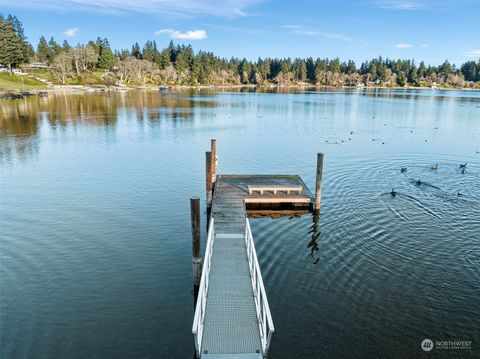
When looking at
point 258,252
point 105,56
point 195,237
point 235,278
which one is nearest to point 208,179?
point 258,252

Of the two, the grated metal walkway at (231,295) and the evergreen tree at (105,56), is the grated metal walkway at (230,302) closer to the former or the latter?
the grated metal walkway at (231,295)

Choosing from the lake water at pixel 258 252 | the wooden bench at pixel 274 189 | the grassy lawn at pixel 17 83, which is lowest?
the lake water at pixel 258 252

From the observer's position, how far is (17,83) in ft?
404

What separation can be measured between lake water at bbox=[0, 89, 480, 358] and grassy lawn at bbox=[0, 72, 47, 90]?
3529 inches

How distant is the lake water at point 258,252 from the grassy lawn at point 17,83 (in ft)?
294

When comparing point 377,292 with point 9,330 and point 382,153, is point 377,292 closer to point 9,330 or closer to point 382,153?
point 9,330

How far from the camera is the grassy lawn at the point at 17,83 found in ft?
374

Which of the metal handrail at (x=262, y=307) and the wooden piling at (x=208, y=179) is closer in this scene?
the metal handrail at (x=262, y=307)

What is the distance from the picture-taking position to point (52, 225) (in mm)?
21719

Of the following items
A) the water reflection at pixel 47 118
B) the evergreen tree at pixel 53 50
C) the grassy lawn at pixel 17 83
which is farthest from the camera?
the evergreen tree at pixel 53 50

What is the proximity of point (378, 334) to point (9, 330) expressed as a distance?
13.9 meters

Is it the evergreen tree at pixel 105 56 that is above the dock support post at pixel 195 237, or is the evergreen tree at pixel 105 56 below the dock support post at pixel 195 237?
above

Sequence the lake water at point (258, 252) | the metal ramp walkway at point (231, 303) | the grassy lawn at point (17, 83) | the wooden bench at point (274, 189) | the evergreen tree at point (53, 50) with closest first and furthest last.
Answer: the metal ramp walkway at point (231, 303) → the lake water at point (258, 252) → the wooden bench at point (274, 189) → the grassy lawn at point (17, 83) → the evergreen tree at point (53, 50)

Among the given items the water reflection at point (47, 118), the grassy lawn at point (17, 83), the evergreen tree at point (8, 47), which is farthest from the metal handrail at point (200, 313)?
the evergreen tree at point (8, 47)
